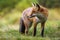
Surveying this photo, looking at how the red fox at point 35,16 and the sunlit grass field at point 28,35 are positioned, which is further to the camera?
the red fox at point 35,16

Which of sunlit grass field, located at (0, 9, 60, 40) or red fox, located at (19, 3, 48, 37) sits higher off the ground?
red fox, located at (19, 3, 48, 37)

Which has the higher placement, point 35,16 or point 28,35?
point 35,16

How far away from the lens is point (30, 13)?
42.2 ft

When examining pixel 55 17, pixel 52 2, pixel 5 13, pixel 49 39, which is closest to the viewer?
pixel 49 39

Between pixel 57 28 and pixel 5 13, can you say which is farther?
pixel 5 13

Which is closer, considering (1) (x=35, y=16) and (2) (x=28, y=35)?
(1) (x=35, y=16)

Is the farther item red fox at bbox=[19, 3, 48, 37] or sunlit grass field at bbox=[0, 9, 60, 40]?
red fox at bbox=[19, 3, 48, 37]

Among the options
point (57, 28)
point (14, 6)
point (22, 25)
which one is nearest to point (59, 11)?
point (14, 6)

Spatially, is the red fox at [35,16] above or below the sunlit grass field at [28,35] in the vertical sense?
above

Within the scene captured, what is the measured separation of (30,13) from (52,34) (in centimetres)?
217

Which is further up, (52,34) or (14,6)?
(14,6)

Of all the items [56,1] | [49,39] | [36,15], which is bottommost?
[49,39]

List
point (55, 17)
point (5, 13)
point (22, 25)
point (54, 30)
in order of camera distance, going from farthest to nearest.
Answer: point (5, 13) < point (55, 17) < point (54, 30) < point (22, 25)

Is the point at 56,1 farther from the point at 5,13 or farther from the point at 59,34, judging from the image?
the point at 59,34
